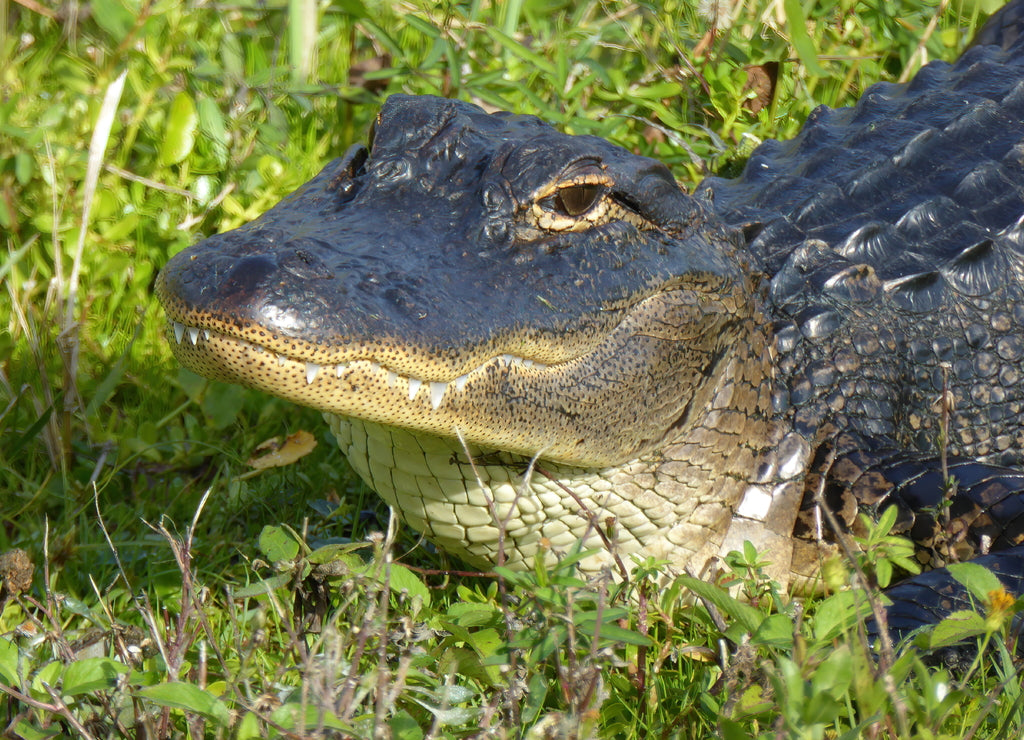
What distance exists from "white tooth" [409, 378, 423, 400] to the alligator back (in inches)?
49.4

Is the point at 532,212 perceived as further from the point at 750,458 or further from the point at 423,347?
the point at 750,458

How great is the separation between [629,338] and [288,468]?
1.38 m

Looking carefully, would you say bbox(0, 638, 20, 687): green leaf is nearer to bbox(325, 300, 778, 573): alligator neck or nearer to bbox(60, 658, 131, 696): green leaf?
bbox(60, 658, 131, 696): green leaf

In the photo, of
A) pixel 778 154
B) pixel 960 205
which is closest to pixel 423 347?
pixel 960 205

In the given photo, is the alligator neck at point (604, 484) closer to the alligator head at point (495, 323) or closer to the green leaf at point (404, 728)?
the alligator head at point (495, 323)

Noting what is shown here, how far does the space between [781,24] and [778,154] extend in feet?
Answer: 3.11

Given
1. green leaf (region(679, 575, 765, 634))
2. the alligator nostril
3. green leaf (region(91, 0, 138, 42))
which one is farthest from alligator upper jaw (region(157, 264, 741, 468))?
green leaf (region(91, 0, 138, 42))

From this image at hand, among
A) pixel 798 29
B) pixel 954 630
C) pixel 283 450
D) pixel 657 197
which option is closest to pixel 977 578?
pixel 954 630

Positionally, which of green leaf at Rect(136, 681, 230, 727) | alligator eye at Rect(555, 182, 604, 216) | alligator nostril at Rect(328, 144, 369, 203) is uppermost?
alligator eye at Rect(555, 182, 604, 216)

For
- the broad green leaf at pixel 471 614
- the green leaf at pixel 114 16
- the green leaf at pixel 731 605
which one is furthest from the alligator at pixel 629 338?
the green leaf at pixel 114 16

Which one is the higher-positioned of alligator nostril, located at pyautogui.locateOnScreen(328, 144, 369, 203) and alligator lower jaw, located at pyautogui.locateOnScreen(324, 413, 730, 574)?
alligator nostril, located at pyautogui.locateOnScreen(328, 144, 369, 203)

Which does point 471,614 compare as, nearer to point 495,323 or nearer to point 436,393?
point 436,393

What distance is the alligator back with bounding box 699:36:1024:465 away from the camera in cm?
316

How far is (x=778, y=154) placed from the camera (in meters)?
4.13
